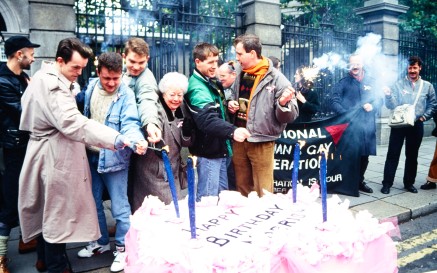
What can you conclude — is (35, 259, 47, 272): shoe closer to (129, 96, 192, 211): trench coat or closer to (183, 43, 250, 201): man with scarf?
(129, 96, 192, 211): trench coat

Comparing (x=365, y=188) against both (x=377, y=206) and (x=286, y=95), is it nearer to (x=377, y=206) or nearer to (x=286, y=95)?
(x=377, y=206)

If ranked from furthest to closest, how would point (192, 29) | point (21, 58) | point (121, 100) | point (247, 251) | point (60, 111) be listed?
A: point (192, 29) → point (21, 58) → point (121, 100) → point (60, 111) → point (247, 251)

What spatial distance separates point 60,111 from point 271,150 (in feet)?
6.99

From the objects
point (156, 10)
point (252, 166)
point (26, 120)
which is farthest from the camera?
point (156, 10)

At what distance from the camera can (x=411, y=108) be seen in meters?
5.69

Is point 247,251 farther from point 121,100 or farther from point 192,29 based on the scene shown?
point 192,29

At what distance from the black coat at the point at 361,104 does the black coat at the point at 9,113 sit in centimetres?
439

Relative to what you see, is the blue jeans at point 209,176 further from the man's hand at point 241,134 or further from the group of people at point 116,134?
the man's hand at point 241,134

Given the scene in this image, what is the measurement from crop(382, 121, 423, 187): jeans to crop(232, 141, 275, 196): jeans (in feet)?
9.67

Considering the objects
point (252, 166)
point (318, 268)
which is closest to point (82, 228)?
point (252, 166)

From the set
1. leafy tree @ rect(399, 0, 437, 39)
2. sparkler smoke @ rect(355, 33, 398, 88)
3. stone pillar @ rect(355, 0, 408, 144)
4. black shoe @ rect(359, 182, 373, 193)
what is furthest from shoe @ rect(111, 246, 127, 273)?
leafy tree @ rect(399, 0, 437, 39)

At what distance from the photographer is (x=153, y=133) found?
2979 mm

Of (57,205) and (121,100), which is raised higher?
(121,100)

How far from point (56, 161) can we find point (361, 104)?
4.57m
